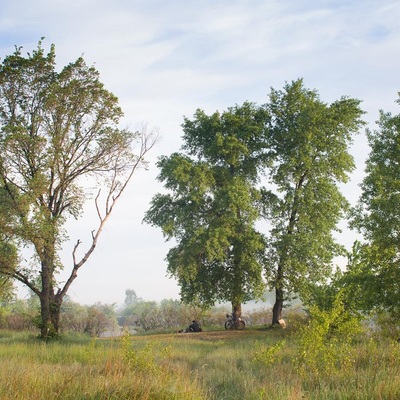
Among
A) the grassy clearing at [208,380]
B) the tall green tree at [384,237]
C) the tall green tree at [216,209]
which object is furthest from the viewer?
the tall green tree at [216,209]

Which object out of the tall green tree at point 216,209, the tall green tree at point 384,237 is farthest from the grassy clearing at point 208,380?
the tall green tree at point 216,209

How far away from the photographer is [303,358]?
39.1 ft

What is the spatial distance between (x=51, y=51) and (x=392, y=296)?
65.3 ft

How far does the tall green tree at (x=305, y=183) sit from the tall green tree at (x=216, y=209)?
1353 mm

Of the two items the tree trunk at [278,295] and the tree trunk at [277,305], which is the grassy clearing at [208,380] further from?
the tree trunk at [277,305]

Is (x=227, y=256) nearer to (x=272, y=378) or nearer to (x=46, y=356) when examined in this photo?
(x=46, y=356)

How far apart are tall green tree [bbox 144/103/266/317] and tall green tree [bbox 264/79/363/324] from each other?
1.35 metres

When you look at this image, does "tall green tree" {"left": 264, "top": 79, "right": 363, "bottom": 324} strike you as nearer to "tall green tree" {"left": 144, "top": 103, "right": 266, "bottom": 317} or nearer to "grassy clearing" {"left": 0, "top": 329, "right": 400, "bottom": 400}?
"tall green tree" {"left": 144, "top": 103, "right": 266, "bottom": 317}

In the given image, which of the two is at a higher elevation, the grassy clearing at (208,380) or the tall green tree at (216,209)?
the tall green tree at (216,209)

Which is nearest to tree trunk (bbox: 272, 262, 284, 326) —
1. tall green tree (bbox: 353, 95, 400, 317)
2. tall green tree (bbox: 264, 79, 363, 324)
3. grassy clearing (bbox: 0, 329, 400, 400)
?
tall green tree (bbox: 264, 79, 363, 324)

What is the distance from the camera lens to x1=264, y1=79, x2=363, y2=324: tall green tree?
96.5ft

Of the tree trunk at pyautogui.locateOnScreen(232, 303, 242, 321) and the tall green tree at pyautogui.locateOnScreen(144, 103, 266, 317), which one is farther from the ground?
the tall green tree at pyautogui.locateOnScreen(144, 103, 266, 317)

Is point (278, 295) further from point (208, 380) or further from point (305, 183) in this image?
point (208, 380)

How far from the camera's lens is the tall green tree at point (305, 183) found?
29422mm
